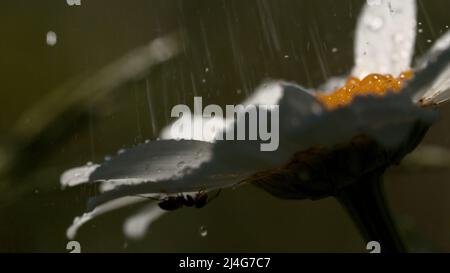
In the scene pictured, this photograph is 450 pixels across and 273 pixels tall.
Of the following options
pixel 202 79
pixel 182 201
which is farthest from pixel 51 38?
pixel 182 201

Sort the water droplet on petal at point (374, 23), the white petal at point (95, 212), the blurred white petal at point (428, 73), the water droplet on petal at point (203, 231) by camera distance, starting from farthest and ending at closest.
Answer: the water droplet on petal at point (203, 231), the water droplet on petal at point (374, 23), the white petal at point (95, 212), the blurred white petal at point (428, 73)

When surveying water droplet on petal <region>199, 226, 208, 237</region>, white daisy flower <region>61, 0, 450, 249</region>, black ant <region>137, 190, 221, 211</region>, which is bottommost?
water droplet on petal <region>199, 226, 208, 237</region>

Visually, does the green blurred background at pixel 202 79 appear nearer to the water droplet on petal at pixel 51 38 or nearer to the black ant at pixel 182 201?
the water droplet on petal at pixel 51 38

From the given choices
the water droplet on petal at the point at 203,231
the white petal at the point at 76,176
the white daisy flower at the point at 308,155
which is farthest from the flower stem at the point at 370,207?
the water droplet on petal at the point at 203,231

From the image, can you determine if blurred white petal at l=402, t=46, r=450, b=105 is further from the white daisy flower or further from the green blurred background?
the green blurred background

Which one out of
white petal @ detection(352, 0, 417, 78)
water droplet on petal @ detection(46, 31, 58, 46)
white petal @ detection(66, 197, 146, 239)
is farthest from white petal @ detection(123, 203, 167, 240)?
water droplet on petal @ detection(46, 31, 58, 46)
